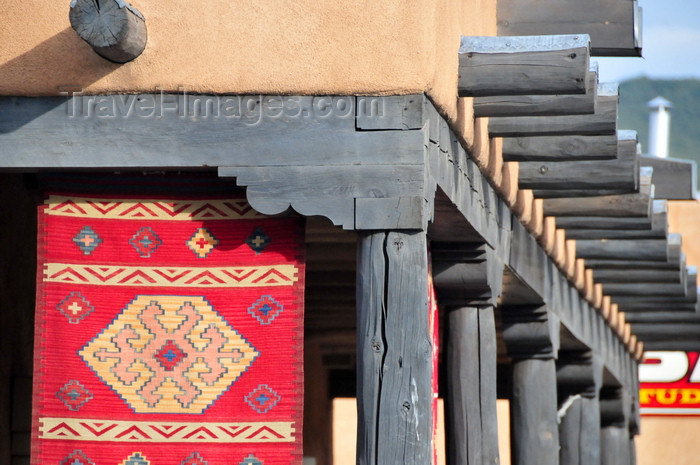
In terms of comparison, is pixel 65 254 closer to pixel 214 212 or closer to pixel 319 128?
pixel 214 212

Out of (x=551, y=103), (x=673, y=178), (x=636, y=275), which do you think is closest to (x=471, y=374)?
(x=551, y=103)

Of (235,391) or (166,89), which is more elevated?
(166,89)

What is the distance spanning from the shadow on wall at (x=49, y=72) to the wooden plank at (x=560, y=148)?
238cm

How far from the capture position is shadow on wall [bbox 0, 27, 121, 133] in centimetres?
497

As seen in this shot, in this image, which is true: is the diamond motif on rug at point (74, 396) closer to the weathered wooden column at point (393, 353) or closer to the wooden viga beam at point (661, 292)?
the weathered wooden column at point (393, 353)

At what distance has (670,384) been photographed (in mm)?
15094

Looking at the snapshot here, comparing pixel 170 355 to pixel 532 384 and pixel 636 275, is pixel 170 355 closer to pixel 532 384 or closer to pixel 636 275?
pixel 532 384

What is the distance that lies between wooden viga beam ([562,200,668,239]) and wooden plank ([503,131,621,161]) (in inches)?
67.9

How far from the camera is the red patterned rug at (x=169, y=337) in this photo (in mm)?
4992

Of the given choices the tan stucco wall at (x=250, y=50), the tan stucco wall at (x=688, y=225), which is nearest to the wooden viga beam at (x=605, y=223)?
the tan stucco wall at (x=250, y=50)

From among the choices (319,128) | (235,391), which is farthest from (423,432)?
(319,128)

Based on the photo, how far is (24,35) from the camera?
504cm

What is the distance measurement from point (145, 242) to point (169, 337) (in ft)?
1.32

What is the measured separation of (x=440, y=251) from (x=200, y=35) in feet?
6.32
